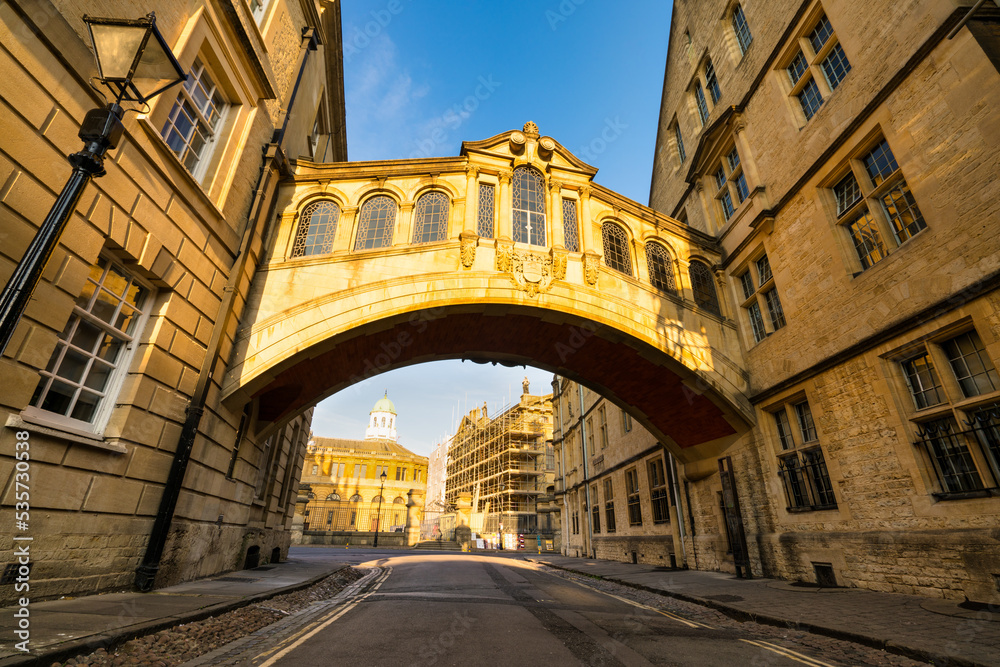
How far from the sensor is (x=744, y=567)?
1211 centimetres

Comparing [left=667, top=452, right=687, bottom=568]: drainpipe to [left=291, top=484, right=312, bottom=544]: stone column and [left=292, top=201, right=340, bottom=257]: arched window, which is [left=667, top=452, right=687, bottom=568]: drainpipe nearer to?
[left=292, top=201, right=340, bottom=257]: arched window

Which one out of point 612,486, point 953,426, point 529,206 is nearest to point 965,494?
point 953,426

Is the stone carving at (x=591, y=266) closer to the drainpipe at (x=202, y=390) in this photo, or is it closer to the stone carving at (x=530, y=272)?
the stone carving at (x=530, y=272)

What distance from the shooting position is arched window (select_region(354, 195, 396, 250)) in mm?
12852

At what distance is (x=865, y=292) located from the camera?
31.9 ft

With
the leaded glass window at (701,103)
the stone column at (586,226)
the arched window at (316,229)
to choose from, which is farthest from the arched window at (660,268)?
the arched window at (316,229)

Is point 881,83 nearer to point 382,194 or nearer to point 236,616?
point 382,194

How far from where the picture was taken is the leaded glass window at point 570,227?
45.8ft

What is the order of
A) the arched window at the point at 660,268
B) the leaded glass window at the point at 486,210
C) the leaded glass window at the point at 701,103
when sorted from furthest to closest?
the leaded glass window at the point at 701,103 → the arched window at the point at 660,268 → the leaded glass window at the point at 486,210

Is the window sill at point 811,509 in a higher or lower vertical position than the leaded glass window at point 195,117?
lower

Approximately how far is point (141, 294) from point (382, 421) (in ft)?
285

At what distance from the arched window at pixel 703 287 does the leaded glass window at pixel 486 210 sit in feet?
23.1

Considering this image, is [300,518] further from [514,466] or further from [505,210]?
[505,210]

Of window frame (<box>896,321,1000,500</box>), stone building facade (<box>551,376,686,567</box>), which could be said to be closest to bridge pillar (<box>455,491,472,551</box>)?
stone building facade (<box>551,376,686,567</box>)
